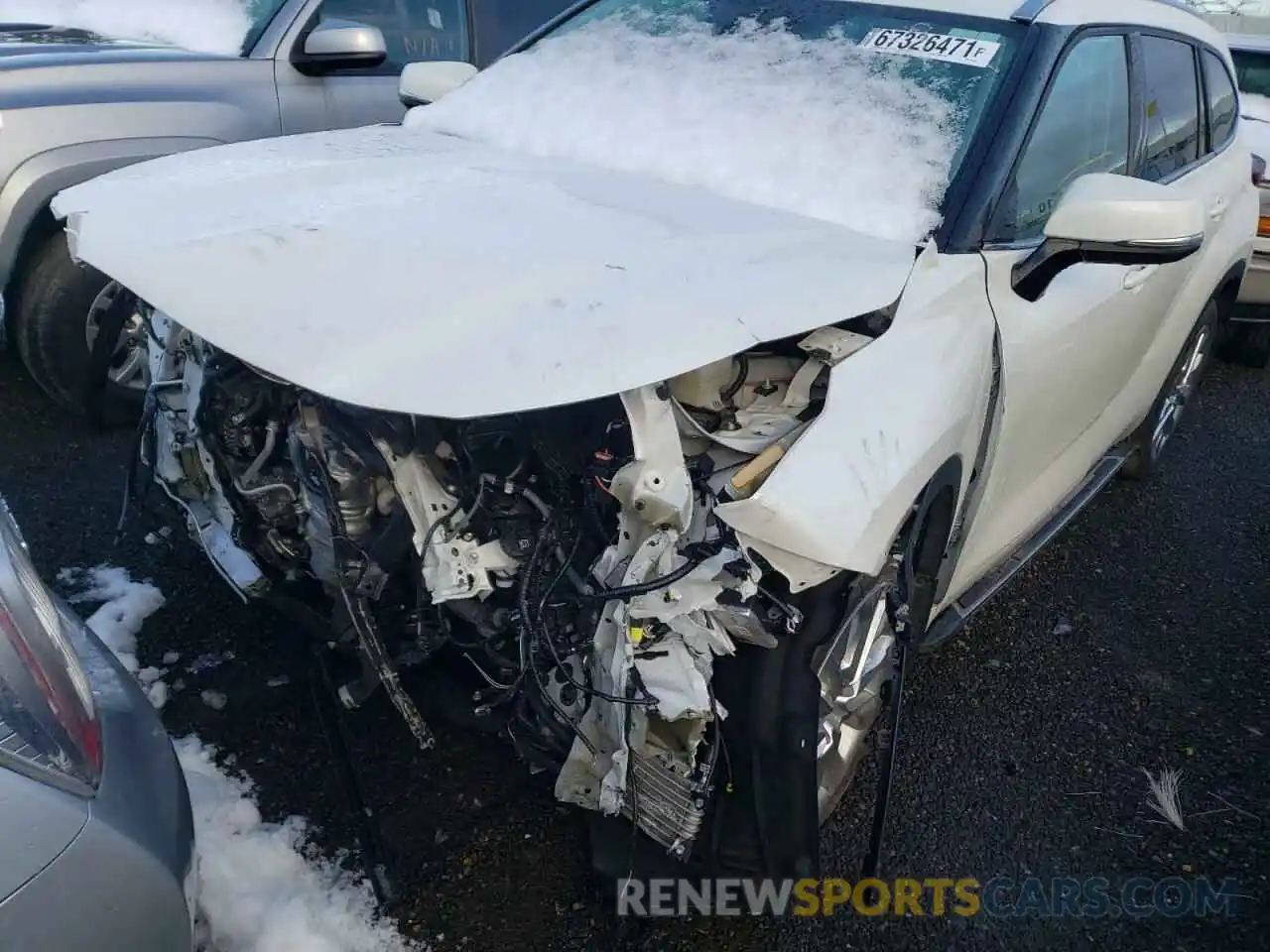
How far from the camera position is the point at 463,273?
5.95 ft

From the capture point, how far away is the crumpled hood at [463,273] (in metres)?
1.64

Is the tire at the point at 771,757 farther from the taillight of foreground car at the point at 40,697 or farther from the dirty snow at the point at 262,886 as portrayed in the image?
the taillight of foreground car at the point at 40,697

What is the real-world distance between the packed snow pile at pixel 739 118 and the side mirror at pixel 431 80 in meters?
0.29

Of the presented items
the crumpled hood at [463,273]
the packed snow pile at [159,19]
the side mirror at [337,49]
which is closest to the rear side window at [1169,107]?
the crumpled hood at [463,273]

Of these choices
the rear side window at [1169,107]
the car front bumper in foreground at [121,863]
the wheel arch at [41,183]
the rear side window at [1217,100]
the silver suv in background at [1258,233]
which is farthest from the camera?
the silver suv in background at [1258,233]

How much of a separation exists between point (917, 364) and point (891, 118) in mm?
766

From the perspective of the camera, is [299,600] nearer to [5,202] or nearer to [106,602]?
[106,602]

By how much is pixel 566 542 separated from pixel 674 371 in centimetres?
46

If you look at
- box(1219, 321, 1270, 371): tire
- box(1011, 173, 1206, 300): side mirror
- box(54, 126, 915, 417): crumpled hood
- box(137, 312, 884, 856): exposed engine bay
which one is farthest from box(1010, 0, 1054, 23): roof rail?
box(1219, 321, 1270, 371): tire

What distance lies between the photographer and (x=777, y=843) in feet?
6.18

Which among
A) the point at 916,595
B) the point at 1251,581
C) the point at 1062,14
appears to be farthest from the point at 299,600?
the point at 1251,581

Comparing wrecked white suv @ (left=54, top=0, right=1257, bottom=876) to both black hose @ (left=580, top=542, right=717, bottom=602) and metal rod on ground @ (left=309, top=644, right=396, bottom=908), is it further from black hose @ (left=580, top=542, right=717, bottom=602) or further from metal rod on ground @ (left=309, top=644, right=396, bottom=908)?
metal rod on ground @ (left=309, top=644, right=396, bottom=908)

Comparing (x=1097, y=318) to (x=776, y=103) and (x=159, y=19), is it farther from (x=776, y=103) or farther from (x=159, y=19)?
(x=159, y=19)

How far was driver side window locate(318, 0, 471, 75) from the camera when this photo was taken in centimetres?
420
